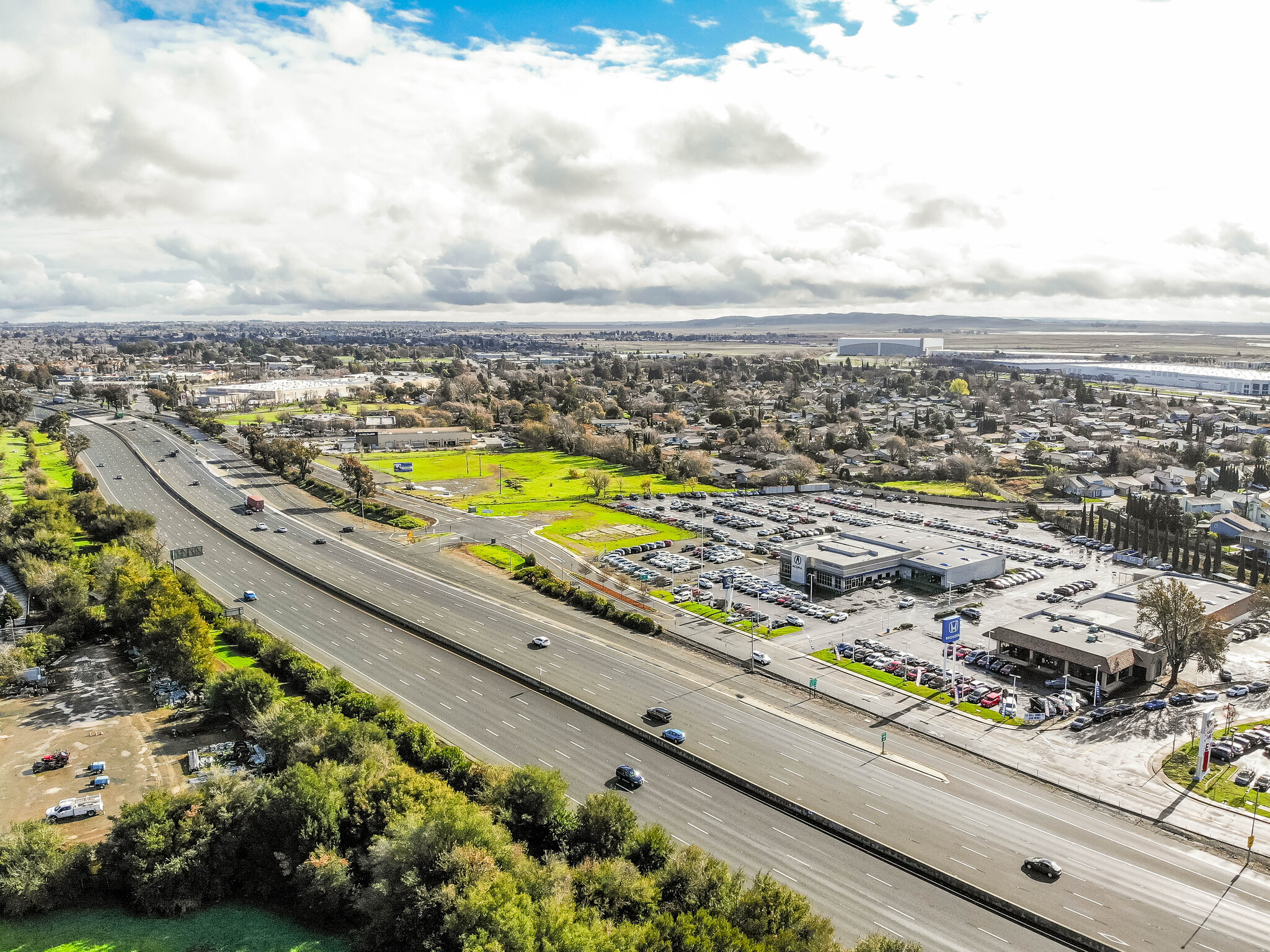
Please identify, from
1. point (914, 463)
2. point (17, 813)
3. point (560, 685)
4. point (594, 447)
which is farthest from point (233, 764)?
point (914, 463)

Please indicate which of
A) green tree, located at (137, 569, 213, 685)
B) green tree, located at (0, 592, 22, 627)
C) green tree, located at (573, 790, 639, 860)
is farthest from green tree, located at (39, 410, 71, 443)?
green tree, located at (573, 790, 639, 860)

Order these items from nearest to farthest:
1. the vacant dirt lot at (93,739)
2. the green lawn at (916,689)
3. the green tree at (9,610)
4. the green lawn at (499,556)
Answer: the vacant dirt lot at (93,739), the green lawn at (916,689), the green tree at (9,610), the green lawn at (499,556)

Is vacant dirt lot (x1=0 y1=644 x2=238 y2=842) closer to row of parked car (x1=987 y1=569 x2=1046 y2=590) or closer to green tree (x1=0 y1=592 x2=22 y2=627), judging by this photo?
green tree (x1=0 y1=592 x2=22 y2=627)

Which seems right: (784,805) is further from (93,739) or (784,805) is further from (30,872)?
(93,739)

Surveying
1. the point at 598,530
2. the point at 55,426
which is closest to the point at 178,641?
the point at 598,530

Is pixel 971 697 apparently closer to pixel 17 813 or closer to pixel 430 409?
pixel 17 813

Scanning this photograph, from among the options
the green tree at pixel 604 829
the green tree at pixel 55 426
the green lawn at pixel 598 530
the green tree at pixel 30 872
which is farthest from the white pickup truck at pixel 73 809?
the green tree at pixel 55 426

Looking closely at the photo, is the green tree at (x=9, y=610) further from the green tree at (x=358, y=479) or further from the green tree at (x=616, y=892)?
the green tree at (x=616, y=892)
